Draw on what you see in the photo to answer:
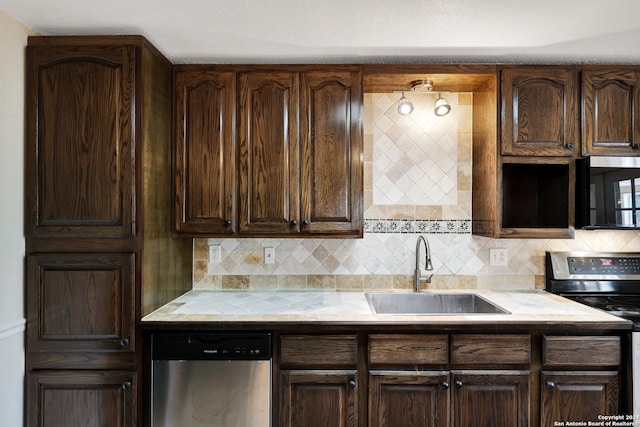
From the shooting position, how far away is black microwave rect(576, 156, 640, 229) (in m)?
2.10

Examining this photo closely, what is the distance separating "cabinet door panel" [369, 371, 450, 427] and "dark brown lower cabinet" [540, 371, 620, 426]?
483mm

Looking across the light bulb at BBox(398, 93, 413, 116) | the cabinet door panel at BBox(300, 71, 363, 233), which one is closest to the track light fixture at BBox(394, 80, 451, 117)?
the light bulb at BBox(398, 93, 413, 116)

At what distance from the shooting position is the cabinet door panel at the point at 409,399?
184 centimetres

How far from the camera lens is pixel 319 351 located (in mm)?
1846

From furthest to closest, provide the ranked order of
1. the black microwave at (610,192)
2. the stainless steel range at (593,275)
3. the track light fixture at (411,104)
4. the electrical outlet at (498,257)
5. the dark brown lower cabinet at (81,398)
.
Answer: the electrical outlet at (498,257)
the stainless steel range at (593,275)
the track light fixture at (411,104)
the black microwave at (610,192)
the dark brown lower cabinet at (81,398)

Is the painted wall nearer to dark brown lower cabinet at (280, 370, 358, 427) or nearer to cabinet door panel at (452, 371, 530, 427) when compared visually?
dark brown lower cabinet at (280, 370, 358, 427)

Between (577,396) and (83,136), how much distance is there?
2.70m

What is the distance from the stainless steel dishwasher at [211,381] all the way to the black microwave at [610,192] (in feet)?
6.23

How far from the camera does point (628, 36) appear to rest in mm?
1881

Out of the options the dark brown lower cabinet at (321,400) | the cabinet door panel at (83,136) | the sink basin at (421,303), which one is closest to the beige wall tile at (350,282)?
the sink basin at (421,303)

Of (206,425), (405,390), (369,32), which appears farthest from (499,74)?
(206,425)

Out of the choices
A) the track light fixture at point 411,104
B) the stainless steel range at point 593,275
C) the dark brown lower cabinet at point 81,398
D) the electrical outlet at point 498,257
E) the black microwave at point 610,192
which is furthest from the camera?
the electrical outlet at point 498,257

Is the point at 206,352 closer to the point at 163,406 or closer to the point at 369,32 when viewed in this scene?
the point at 163,406

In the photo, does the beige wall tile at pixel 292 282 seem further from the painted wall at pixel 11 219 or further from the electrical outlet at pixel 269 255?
the painted wall at pixel 11 219
